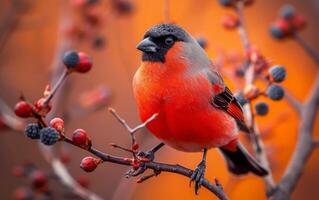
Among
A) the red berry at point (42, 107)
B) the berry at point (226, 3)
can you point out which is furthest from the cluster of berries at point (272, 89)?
the red berry at point (42, 107)

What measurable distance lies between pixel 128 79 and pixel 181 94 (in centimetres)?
381

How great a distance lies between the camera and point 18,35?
23.2 feet

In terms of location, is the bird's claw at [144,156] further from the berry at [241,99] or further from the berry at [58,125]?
the berry at [241,99]

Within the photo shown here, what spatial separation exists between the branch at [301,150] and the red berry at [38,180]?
1.42 m

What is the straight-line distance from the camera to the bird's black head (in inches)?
131

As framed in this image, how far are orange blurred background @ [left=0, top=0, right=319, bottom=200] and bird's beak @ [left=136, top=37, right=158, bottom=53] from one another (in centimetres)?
214

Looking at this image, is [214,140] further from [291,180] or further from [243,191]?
[243,191]

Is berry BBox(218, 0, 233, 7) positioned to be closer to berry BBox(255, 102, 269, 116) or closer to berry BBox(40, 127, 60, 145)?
berry BBox(255, 102, 269, 116)

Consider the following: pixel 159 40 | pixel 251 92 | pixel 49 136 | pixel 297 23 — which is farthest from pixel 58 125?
pixel 297 23

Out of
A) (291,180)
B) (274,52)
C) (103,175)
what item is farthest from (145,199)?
(291,180)

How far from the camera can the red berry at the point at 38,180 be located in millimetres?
3928

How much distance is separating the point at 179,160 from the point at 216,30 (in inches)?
75.4

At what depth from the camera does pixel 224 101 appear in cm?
365

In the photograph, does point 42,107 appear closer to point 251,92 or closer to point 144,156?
point 144,156
